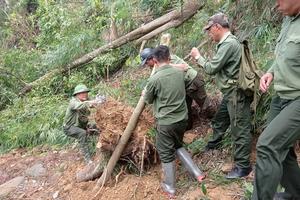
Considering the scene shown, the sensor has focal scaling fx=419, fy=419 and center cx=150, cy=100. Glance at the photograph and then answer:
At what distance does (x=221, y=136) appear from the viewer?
17.5 feet

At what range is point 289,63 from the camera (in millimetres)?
3184

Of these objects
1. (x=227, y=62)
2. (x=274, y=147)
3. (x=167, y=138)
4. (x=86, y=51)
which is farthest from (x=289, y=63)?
(x=86, y=51)

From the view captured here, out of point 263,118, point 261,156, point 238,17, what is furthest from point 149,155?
point 238,17

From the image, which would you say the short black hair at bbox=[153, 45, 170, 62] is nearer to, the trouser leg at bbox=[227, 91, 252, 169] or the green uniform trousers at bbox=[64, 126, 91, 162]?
A: the trouser leg at bbox=[227, 91, 252, 169]

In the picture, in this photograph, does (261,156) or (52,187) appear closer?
(261,156)

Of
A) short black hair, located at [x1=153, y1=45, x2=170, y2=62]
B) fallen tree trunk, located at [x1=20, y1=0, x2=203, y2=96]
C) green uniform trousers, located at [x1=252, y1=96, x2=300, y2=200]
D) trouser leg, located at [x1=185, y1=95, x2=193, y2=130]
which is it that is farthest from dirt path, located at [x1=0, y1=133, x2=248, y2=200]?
fallen tree trunk, located at [x1=20, y1=0, x2=203, y2=96]

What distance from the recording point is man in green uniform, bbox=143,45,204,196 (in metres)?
4.84

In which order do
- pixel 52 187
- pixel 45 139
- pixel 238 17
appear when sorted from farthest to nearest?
pixel 45 139 < pixel 238 17 < pixel 52 187

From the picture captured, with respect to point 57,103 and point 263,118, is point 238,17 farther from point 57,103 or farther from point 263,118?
point 57,103

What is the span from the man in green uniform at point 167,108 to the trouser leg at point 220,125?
0.50 meters

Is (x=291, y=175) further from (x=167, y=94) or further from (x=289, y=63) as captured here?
(x=167, y=94)

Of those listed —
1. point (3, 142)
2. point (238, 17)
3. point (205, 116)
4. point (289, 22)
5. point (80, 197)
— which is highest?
point (289, 22)

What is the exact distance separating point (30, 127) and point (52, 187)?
298 centimetres

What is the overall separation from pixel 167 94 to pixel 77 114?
2160mm
